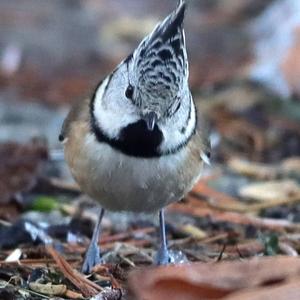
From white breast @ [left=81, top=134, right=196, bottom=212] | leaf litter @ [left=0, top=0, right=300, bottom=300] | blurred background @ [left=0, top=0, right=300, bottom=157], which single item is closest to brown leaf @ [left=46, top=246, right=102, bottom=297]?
leaf litter @ [left=0, top=0, right=300, bottom=300]

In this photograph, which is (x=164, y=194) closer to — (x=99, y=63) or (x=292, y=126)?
(x=292, y=126)

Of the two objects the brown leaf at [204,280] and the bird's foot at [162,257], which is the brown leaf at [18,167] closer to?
the bird's foot at [162,257]

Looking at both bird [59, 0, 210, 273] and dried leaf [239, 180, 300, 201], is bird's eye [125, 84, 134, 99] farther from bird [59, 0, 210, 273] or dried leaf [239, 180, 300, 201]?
dried leaf [239, 180, 300, 201]

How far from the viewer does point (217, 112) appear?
5.11 m

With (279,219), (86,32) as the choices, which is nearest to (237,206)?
(279,219)

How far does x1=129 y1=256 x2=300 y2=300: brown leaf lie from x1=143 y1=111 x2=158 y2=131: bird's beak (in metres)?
0.70

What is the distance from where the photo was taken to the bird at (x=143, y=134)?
2.65 meters

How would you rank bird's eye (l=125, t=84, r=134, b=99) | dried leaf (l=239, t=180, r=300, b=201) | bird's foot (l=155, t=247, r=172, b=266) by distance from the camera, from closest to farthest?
bird's eye (l=125, t=84, r=134, b=99) < bird's foot (l=155, t=247, r=172, b=266) < dried leaf (l=239, t=180, r=300, b=201)

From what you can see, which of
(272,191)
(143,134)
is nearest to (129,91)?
(143,134)

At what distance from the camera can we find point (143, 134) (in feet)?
8.98

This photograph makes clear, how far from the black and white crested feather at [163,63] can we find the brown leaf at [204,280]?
741mm

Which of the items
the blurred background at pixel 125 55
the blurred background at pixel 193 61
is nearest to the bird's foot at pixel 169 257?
the blurred background at pixel 125 55

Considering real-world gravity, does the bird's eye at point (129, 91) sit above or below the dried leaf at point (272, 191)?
below

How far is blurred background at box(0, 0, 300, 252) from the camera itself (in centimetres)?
404
